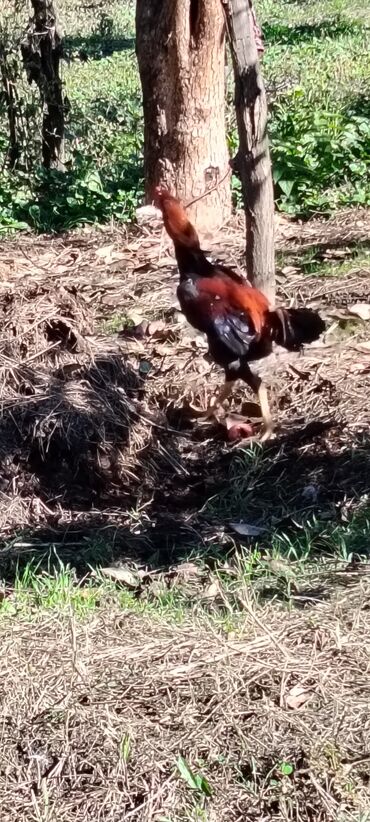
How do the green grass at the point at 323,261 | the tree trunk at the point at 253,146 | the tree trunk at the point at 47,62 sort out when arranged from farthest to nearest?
the tree trunk at the point at 47,62
the green grass at the point at 323,261
the tree trunk at the point at 253,146

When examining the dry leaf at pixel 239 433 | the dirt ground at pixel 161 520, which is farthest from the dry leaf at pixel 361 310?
the dry leaf at pixel 239 433

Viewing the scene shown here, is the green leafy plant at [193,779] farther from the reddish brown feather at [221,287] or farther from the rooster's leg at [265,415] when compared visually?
the reddish brown feather at [221,287]

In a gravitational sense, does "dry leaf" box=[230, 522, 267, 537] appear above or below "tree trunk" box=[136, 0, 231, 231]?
below

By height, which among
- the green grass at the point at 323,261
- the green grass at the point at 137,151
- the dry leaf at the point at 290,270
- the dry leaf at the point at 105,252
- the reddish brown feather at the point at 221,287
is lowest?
the dry leaf at the point at 290,270

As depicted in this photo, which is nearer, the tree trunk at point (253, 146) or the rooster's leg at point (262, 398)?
the tree trunk at point (253, 146)

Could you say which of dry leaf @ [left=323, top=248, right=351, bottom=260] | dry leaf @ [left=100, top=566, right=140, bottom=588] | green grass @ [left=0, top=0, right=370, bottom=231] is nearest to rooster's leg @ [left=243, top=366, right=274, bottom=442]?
dry leaf @ [left=100, top=566, right=140, bottom=588]

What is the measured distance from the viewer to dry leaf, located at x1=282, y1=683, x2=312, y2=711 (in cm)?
300

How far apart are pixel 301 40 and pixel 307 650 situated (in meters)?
16.8

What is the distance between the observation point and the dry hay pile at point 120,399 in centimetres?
479

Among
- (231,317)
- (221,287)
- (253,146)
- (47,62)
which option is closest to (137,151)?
(47,62)

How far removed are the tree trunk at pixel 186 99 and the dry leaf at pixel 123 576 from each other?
3.59 m

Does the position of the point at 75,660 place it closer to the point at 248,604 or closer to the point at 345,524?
the point at 248,604

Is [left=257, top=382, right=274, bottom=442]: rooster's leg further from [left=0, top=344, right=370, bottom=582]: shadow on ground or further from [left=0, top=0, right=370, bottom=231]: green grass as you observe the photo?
[left=0, top=0, right=370, bottom=231]: green grass

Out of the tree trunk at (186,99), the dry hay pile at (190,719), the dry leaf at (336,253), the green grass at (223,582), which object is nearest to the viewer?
the dry hay pile at (190,719)
